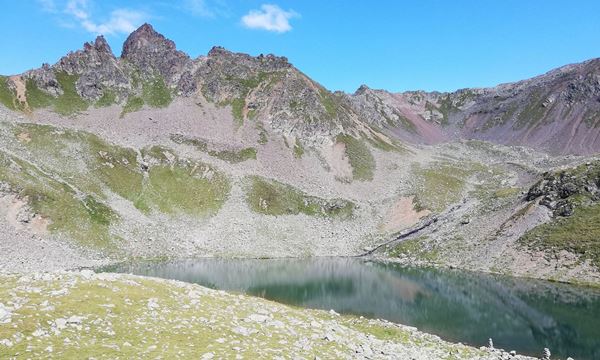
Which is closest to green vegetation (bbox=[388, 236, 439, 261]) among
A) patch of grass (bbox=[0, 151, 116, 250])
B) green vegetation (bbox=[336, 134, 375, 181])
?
green vegetation (bbox=[336, 134, 375, 181])

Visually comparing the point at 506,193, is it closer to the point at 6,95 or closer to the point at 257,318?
the point at 257,318

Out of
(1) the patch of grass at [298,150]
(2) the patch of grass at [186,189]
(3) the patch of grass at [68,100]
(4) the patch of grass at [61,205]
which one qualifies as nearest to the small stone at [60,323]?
(4) the patch of grass at [61,205]

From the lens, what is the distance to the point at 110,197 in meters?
126

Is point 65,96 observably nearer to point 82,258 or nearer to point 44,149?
point 44,149

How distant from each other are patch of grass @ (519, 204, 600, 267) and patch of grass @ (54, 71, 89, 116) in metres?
164

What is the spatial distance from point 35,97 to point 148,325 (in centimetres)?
18707

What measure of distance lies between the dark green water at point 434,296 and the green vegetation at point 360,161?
67341mm

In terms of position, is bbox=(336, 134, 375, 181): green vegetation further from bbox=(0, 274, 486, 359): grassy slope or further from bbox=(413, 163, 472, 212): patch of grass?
bbox=(0, 274, 486, 359): grassy slope

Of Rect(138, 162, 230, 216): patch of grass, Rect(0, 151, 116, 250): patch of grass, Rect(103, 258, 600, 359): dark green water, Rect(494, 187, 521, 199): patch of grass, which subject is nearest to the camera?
Rect(103, 258, 600, 359): dark green water

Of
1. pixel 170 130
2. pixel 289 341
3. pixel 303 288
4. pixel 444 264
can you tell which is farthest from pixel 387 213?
pixel 289 341

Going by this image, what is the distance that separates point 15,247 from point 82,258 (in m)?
12.7

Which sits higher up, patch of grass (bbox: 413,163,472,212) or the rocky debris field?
patch of grass (bbox: 413,163,472,212)

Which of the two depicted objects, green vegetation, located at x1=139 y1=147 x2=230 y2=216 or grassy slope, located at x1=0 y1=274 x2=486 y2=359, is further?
green vegetation, located at x1=139 y1=147 x2=230 y2=216

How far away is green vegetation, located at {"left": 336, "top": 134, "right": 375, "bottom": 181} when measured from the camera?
180 metres
